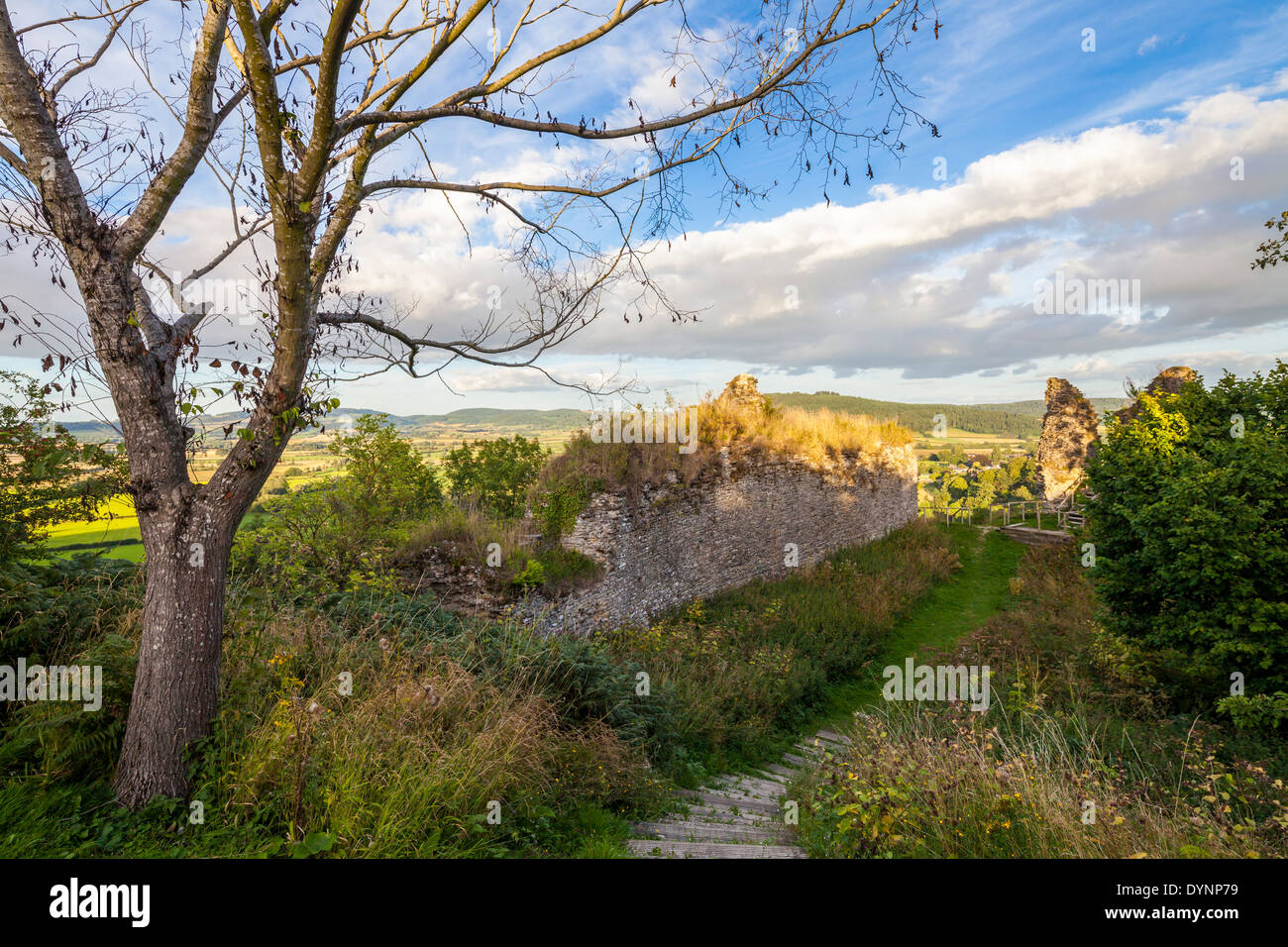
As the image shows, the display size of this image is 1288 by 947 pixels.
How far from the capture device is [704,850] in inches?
165

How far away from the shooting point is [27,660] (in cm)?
431

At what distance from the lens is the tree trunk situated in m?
3.55

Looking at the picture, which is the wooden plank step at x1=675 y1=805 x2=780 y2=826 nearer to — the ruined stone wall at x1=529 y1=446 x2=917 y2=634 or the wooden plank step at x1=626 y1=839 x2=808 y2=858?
the wooden plank step at x1=626 y1=839 x2=808 y2=858

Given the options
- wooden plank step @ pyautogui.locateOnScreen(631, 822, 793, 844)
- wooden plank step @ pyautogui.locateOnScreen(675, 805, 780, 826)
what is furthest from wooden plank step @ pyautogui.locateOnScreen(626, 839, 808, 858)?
wooden plank step @ pyautogui.locateOnScreen(675, 805, 780, 826)

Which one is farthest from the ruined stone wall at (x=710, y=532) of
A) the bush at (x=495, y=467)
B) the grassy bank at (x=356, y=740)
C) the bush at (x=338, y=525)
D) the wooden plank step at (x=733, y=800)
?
the bush at (x=495, y=467)

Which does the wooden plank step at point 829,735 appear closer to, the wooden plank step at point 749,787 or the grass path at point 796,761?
the grass path at point 796,761

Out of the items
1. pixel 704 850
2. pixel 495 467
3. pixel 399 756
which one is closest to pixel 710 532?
pixel 495 467

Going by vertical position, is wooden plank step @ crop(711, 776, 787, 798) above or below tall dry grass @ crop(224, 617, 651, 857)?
below

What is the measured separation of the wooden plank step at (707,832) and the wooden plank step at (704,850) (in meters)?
0.15

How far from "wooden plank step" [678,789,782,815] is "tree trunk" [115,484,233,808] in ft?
14.3

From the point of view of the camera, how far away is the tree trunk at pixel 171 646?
3.55 m

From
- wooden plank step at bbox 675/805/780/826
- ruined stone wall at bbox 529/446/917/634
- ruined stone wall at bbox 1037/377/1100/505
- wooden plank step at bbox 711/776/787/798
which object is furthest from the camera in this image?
ruined stone wall at bbox 1037/377/1100/505

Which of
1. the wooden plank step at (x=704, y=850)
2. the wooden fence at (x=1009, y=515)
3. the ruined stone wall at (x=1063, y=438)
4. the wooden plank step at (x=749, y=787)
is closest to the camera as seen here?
the wooden plank step at (x=704, y=850)

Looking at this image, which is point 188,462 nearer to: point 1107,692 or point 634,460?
point 634,460
